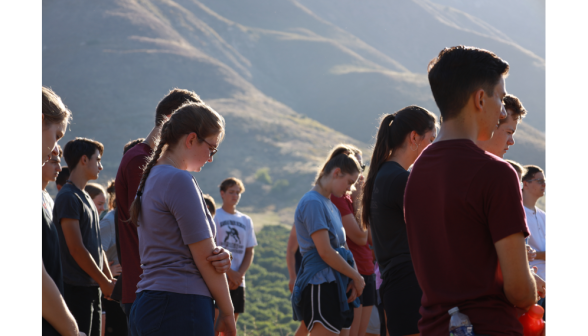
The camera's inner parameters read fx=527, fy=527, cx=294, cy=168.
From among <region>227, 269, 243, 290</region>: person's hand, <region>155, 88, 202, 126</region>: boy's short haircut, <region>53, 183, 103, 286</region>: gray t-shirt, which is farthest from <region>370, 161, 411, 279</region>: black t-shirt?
<region>227, 269, 243, 290</region>: person's hand

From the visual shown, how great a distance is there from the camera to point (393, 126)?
3176mm

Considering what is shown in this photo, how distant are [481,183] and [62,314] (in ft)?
4.89

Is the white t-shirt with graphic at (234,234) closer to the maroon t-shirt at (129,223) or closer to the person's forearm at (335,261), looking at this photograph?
the person's forearm at (335,261)

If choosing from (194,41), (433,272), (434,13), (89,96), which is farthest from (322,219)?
(434,13)

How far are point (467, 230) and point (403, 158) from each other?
1345 millimetres

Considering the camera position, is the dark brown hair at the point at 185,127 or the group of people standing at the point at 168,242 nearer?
the group of people standing at the point at 168,242

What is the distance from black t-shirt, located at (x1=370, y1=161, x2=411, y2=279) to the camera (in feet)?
9.32

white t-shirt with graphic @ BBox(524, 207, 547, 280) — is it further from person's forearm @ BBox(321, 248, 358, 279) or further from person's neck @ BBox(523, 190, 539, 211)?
person's forearm @ BBox(321, 248, 358, 279)

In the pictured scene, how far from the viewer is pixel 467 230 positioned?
1765 millimetres

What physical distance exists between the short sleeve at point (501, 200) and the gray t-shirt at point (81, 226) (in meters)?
2.91

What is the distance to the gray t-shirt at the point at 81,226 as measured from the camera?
12.0 feet

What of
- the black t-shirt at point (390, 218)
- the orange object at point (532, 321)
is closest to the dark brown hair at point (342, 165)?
the black t-shirt at point (390, 218)

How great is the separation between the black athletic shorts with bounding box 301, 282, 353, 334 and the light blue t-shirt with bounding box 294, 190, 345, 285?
2.6 inches

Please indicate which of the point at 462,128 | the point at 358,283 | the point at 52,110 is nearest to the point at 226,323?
the point at 52,110
